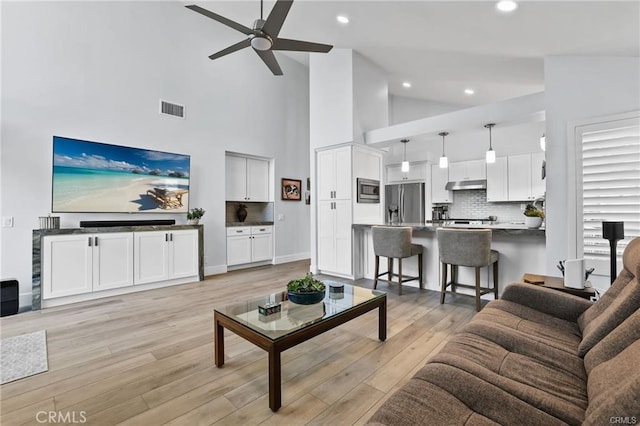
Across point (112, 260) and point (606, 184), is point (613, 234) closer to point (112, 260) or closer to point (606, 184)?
point (606, 184)

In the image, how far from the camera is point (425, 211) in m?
6.93

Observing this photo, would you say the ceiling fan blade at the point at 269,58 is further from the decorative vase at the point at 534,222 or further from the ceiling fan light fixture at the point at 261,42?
the decorative vase at the point at 534,222

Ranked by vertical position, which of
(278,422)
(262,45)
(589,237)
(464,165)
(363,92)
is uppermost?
(363,92)

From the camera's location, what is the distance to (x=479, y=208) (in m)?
6.77

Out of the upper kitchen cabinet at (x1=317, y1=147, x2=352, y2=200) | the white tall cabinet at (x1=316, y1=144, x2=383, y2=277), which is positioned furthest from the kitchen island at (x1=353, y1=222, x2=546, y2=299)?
the upper kitchen cabinet at (x1=317, y1=147, x2=352, y2=200)

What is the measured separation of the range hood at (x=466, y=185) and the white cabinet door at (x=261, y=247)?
418 centimetres

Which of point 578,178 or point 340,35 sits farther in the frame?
point 340,35

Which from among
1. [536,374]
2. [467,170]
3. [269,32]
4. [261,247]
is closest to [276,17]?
[269,32]

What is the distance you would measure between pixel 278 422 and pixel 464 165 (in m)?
6.50

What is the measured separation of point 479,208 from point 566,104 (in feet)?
12.7

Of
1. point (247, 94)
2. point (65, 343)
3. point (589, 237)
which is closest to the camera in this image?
point (65, 343)

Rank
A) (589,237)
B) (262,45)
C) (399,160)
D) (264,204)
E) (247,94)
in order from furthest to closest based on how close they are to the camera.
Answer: (399,160)
(264,204)
(247,94)
(589,237)
(262,45)

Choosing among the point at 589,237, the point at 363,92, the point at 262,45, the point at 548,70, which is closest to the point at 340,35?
the point at 363,92

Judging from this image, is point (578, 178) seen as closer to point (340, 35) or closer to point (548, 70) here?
point (548, 70)
